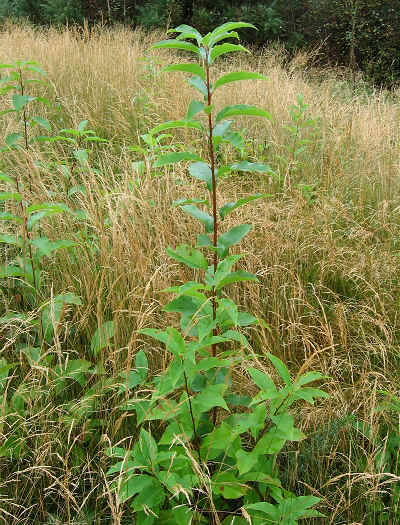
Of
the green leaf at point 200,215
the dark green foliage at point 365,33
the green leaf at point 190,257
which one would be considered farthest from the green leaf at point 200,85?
the dark green foliage at point 365,33

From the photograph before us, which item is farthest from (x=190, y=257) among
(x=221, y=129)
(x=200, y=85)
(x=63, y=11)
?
(x=63, y=11)

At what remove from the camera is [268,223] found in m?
2.43

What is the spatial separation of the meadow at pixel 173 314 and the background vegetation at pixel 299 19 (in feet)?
23.4

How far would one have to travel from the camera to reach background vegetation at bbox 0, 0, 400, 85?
10398mm

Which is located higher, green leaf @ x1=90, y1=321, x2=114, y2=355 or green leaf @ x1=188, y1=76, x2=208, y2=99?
green leaf @ x1=188, y1=76, x2=208, y2=99

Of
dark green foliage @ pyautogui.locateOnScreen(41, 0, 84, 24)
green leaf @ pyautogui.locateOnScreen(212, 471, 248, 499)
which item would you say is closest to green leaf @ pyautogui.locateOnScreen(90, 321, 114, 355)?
green leaf @ pyautogui.locateOnScreen(212, 471, 248, 499)

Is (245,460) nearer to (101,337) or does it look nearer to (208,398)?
(208,398)

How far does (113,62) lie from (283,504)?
571 cm

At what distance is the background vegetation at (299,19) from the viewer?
34.1 ft

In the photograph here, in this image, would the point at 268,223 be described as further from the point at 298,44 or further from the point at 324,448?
the point at 298,44

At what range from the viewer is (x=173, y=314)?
1.99 metres

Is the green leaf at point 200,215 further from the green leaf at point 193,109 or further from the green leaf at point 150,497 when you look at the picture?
the green leaf at point 150,497

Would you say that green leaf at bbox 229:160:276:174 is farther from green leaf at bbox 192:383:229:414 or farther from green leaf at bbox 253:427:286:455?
green leaf at bbox 253:427:286:455

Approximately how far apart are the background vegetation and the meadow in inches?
281
